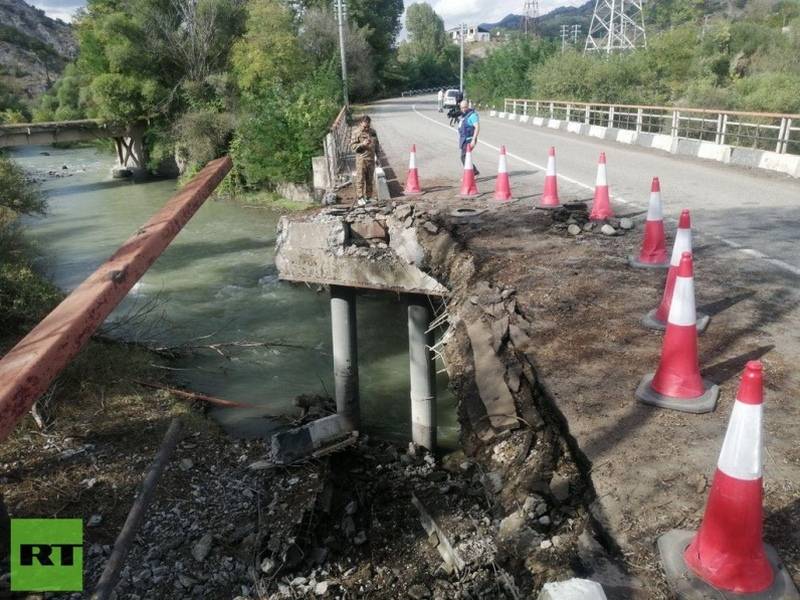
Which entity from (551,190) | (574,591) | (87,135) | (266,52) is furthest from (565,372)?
(87,135)

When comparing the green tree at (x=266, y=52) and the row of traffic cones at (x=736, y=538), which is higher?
the green tree at (x=266, y=52)

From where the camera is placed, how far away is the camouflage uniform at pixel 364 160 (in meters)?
9.90

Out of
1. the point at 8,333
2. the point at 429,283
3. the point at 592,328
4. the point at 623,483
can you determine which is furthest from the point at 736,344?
the point at 8,333

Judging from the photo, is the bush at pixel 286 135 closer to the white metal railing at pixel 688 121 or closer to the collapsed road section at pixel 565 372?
the white metal railing at pixel 688 121

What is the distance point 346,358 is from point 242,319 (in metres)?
5.55

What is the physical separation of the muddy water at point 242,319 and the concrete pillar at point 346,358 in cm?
80

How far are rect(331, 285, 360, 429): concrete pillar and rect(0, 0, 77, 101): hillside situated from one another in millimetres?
73650

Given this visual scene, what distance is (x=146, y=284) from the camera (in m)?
16.2

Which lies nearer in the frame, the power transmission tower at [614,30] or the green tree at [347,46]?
the power transmission tower at [614,30]

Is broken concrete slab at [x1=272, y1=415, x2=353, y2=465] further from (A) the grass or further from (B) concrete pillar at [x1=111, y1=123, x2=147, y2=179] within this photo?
(B) concrete pillar at [x1=111, y1=123, x2=147, y2=179]

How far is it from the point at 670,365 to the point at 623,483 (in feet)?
2.96

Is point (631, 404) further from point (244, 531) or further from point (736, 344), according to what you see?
point (244, 531)

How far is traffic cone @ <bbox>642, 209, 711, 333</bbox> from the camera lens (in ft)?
14.2

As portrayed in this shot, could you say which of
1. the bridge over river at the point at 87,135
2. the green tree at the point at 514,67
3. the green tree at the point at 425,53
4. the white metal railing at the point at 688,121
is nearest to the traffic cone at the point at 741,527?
the white metal railing at the point at 688,121
